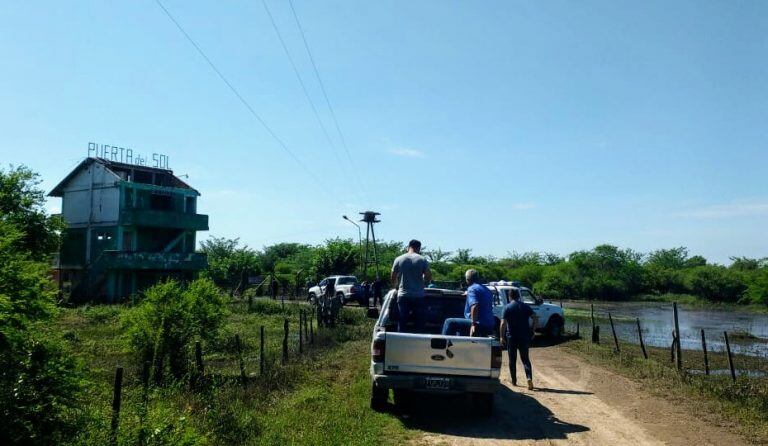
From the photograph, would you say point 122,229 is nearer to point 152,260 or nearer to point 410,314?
point 152,260

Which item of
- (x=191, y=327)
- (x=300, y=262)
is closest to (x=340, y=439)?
(x=191, y=327)

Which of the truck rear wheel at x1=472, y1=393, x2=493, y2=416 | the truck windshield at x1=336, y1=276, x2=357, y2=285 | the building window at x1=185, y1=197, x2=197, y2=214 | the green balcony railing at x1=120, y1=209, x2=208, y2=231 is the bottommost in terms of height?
the truck rear wheel at x1=472, y1=393, x2=493, y2=416

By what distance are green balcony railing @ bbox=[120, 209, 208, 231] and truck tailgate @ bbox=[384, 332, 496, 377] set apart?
38620 mm

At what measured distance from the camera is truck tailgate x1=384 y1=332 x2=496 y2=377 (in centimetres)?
845

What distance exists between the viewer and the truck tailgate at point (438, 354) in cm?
845

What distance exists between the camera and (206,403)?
8.38m

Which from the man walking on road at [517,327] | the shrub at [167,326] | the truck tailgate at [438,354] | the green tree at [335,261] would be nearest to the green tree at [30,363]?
the truck tailgate at [438,354]

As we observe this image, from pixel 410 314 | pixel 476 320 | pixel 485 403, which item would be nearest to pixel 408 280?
pixel 410 314

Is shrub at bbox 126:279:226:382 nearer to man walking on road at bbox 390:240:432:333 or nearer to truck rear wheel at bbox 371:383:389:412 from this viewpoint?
truck rear wheel at bbox 371:383:389:412

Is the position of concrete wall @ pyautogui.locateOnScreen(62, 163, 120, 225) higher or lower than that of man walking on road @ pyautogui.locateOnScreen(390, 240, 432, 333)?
higher

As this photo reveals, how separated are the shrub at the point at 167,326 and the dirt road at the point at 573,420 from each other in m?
5.27

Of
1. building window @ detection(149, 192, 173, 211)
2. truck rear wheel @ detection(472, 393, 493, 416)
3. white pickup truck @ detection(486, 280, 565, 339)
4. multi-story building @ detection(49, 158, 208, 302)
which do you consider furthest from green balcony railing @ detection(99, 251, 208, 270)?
truck rear wheel @ detection(472, 393, 493, 416)

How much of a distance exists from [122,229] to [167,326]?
34.3 metres

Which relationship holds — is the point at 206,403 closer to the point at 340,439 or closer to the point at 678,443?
the point at 340,439
